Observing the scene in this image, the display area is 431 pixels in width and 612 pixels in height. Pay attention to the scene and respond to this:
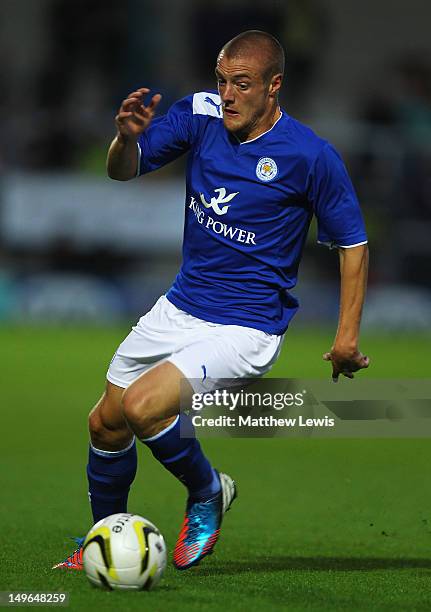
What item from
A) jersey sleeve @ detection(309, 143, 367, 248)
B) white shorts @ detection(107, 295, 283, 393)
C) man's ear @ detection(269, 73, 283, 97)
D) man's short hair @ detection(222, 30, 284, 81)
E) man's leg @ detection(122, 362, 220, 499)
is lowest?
man's leg @ detection(122, 362, 220, 499)

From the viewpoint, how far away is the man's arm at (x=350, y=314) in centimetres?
547

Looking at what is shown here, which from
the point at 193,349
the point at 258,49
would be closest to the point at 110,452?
the point at 193,349

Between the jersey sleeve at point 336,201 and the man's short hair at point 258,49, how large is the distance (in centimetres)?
→ 40

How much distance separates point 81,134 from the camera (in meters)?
17.5

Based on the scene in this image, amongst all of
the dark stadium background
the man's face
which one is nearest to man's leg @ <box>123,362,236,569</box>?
the man's face

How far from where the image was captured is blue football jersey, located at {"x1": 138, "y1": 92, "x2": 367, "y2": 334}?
5598 mm

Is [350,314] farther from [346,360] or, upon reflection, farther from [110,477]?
[110,477]

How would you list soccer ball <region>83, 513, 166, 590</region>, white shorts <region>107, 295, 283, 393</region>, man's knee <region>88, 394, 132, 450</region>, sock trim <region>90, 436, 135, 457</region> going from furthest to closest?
sock trim <region>90, 436, 135, 457</region> < man's knee <region>88, 394, 132, 450</region> < white shorts <region>107, 295, 283, 393</region> < soccer ball <region>83, 513, 166, 590</region>

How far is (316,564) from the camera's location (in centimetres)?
592

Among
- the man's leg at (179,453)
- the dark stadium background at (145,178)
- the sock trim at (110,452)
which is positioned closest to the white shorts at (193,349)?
the man's leg at (179,453)

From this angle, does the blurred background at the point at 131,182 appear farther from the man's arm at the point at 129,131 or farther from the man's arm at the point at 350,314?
the man's arm at the point at 350,314

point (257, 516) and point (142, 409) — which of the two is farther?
point (257, 516)

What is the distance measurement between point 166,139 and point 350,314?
1103 mm

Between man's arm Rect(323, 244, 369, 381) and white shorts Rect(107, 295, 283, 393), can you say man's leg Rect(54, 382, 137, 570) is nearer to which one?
white shorts Rect(107, 295, 283, 393)
